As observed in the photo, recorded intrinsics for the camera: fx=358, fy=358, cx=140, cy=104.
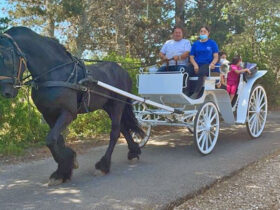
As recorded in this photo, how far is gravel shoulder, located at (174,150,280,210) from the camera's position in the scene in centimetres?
417

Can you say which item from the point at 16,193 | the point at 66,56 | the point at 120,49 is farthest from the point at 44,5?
the point at 16,193

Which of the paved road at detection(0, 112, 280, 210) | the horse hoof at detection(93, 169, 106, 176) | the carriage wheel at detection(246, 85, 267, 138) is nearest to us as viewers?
the paved road at detection(0, 112, 280, 210)

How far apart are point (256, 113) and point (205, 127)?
2.16 m

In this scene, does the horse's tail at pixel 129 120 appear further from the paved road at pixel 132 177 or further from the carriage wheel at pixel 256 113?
the carriage wheel at pixel 256 113

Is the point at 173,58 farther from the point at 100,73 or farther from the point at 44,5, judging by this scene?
the point at 44,5

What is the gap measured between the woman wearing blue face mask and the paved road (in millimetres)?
1355

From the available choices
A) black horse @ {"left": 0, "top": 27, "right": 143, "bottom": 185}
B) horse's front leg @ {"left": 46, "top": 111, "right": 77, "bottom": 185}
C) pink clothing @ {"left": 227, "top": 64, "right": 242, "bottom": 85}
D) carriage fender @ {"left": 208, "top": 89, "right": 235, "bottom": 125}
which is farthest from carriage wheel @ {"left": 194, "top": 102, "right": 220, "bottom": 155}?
horse's front leg @ {"left": 46, "top": 111, "right": 77, "bottom": 185}

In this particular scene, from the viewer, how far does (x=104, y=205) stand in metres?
4.12

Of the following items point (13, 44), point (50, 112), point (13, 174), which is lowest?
point (13, 174)

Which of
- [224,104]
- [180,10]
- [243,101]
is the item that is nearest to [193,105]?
[224,104]

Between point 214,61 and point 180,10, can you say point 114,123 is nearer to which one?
point 214,61

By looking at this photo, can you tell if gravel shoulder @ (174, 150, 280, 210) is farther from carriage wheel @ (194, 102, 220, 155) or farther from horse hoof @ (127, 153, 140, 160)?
horse hoof @ (127, 153, 140, 160)

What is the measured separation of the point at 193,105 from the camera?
7.20 m

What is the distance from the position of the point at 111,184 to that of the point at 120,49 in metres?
12.7
